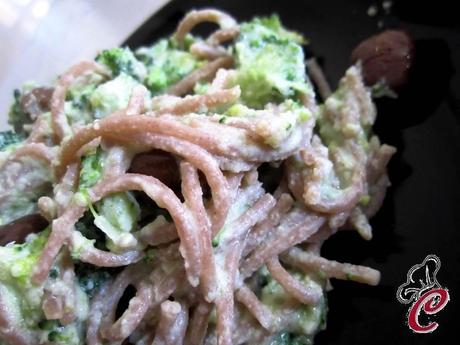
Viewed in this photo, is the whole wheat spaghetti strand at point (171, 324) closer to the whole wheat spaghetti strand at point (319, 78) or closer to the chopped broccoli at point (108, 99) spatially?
the chopped broccoli at point (108, 99)

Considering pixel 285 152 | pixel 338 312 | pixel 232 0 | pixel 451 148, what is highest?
pixel 232 0

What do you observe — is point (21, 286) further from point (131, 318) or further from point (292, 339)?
point (292, 339)

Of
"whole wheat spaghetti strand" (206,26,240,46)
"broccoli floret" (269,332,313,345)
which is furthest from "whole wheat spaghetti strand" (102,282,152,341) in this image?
"whole wheat spaghetti strand" (206,26,240,46)

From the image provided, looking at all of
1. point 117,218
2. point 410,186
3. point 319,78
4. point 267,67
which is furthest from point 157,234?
point 319,78

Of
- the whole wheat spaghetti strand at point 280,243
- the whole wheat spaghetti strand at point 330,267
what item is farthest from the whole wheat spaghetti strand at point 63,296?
the whole wheat spaghetti strand at point 330,267

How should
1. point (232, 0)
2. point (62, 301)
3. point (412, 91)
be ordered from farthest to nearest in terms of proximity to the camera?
point (232, 0) → point (412, 91) → point (62, 301)

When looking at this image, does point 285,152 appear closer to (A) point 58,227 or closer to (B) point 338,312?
(B) point 338,312

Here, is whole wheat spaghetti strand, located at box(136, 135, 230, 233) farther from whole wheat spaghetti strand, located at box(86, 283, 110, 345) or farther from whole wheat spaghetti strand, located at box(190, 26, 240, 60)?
whole wheat spaghetti strand, located at box(190, 26, 240, 60)

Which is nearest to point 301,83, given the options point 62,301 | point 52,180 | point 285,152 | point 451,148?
point 285,152
